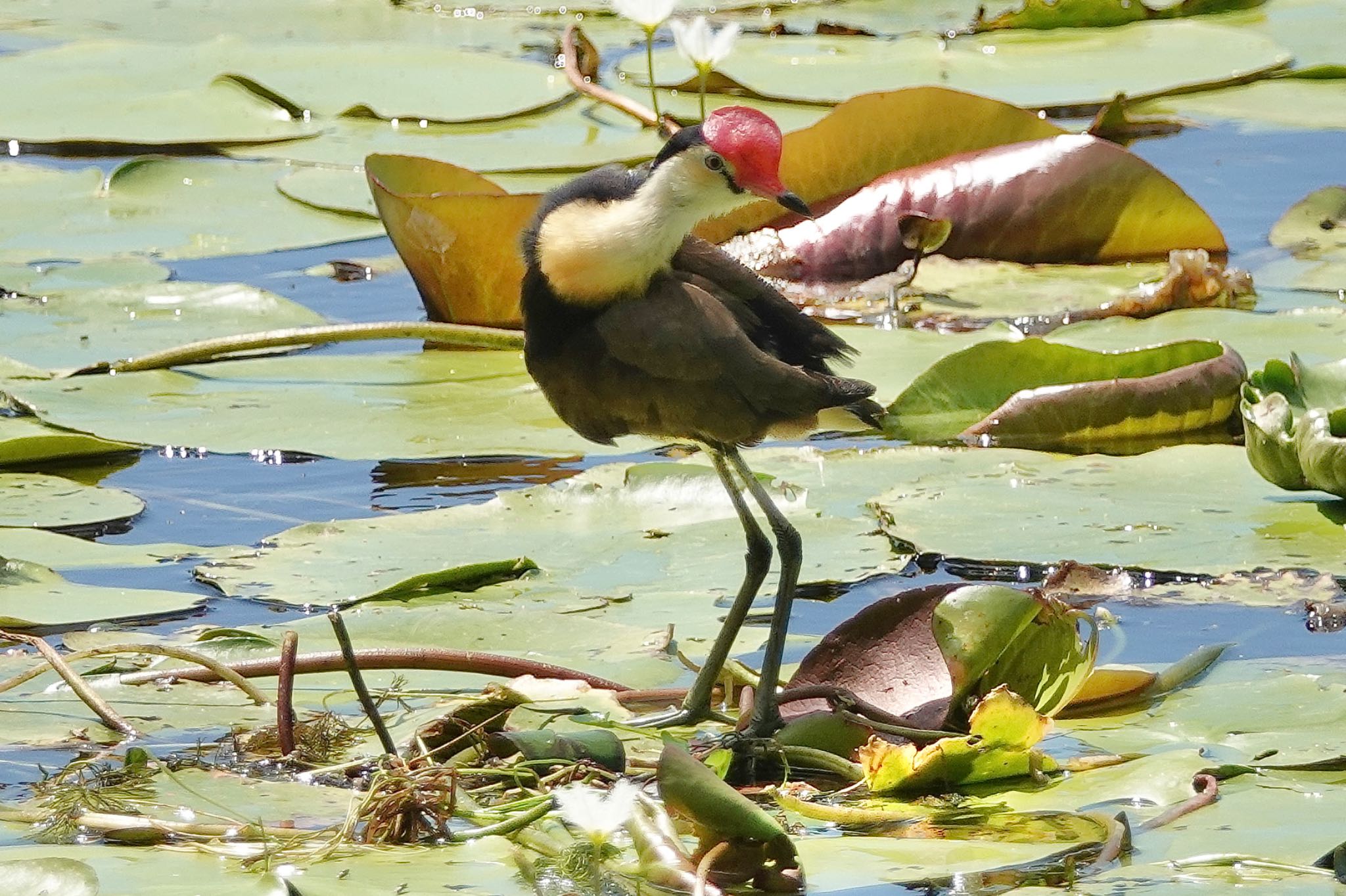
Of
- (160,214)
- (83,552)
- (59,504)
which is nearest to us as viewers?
(83,552)

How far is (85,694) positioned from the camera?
2.25 m

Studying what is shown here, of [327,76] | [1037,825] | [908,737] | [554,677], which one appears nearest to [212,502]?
[554,677]

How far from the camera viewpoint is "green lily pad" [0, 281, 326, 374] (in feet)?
12.8

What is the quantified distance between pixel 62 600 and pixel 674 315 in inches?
40.4

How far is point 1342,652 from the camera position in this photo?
256cm

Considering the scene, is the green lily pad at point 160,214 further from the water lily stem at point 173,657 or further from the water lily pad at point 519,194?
the water lily stem at point 173,657

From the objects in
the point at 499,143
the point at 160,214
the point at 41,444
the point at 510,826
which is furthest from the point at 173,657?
the point at 499,143

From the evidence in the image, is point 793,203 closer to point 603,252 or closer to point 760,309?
point 760,309

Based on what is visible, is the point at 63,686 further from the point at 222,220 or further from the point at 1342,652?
the point at 222,220

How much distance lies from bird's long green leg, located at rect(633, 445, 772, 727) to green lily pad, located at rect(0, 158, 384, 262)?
2.36 metres

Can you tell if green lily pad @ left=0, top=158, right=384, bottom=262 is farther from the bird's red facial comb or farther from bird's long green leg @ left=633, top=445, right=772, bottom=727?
the bird's red facial comb

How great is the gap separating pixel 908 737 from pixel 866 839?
30cm

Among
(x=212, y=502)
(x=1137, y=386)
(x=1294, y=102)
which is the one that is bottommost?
(x=212, y=502)

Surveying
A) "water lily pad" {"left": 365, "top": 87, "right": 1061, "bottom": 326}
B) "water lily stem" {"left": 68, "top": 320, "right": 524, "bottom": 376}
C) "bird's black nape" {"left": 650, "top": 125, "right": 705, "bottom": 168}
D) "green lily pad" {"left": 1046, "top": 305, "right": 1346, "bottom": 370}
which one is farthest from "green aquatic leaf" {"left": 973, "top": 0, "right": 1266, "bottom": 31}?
"bird's black nape" {"left": 650, "top": 125, "right": 705, "bottom": 168}
